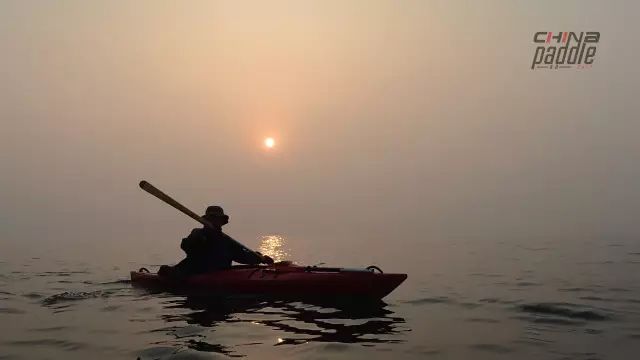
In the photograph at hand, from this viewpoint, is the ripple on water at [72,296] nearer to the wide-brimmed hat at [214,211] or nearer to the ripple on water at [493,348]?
the wide-brimmed hat at [214,211]

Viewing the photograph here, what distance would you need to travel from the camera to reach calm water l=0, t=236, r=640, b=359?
25.2ft

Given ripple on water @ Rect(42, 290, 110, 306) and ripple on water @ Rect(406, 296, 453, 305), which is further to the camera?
ripple on water @ Rect(42, 290, 110, 306)

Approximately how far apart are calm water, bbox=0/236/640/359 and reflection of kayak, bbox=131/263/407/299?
1.06 feet

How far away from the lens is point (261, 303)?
1194 cm

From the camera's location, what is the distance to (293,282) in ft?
38.7

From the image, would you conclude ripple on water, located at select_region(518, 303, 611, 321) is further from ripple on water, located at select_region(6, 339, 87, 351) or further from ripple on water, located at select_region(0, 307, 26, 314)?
ripple on water, located at select_region(0, 307, 26, 314)

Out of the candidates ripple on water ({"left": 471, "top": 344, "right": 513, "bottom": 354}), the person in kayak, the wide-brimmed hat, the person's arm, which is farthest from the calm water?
the wide-brimmed hat

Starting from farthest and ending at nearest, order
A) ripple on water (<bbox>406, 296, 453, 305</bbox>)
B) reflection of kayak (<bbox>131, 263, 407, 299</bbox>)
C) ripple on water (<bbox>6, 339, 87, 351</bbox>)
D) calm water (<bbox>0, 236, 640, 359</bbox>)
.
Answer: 1. ripple on water (<bbox>406, 296, 453, 305</bbox>)
2. reflection of kayak (<bbox>131, 263, 407, 299</bbox>)
3. ripple on water (<bbox>6, 339, 87, 351</bbox>)
4. calm water (<bbox>0, 236, 640, 359</bbox>)

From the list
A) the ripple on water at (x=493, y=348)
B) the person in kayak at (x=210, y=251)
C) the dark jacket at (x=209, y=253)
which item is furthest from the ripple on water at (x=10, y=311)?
the ripple on water at (x=493, y=348)

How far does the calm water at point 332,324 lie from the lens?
768cm

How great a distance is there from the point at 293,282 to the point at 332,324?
2.39 meters

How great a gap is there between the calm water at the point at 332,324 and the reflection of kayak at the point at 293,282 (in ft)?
1.06

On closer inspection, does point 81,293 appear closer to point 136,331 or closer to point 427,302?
point 136,331

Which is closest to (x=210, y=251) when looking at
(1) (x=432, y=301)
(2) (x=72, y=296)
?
(2) (x=72, y=296)
